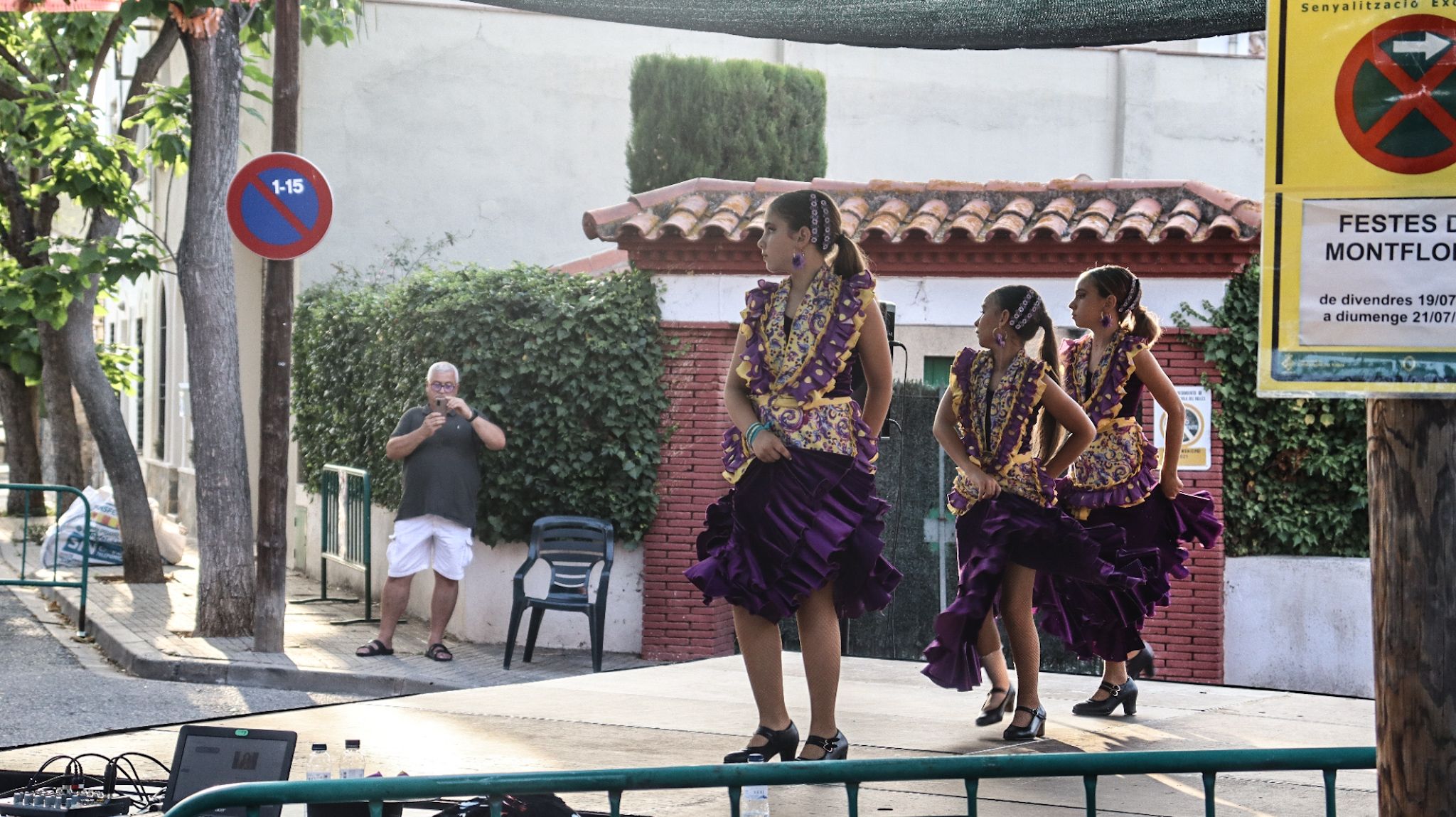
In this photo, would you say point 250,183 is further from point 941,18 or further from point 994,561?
point 941,18

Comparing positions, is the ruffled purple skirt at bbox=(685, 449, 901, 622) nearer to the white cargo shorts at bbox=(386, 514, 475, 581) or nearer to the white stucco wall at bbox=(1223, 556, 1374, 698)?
the white cargo shorts at bbox=(386, 514, 475, 581)

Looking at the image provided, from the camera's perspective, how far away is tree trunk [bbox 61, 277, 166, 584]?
16.6 meters

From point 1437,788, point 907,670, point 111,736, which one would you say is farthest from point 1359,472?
point 1437,788

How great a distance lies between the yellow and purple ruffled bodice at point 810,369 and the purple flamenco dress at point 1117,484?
1749 millimetres

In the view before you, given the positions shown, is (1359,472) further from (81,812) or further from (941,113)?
(941,113)

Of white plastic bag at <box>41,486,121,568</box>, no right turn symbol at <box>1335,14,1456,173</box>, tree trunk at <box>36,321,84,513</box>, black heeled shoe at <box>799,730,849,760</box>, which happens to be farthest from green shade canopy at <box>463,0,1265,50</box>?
tree trunk at <box>36,321,84,513</box>

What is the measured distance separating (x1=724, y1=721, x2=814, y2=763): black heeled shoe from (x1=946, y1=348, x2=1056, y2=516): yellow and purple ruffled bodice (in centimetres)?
135

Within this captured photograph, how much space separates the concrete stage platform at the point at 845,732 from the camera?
527 centimetres

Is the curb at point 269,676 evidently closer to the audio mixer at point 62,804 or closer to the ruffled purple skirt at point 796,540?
the ruffled purple skirt at point 796,540

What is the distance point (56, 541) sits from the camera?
14.7 meters

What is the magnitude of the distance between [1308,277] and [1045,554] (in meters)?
3.64

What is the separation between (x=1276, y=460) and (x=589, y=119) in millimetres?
12809

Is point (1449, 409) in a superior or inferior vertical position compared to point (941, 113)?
inferior

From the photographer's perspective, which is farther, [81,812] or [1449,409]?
[81,812]
